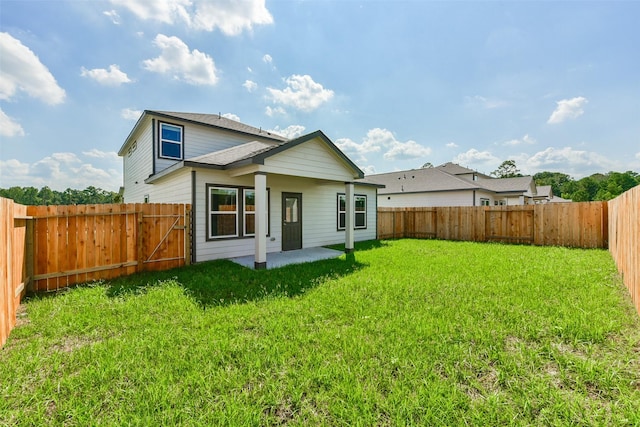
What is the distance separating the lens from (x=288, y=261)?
802 centimetres

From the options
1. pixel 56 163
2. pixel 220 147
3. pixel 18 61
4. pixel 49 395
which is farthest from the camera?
pixel 56 163

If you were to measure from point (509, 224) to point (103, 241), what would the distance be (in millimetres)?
15280

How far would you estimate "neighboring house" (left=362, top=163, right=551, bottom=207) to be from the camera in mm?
19683

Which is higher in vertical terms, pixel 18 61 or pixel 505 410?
pixel 18 61

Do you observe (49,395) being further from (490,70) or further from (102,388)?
(490,70)

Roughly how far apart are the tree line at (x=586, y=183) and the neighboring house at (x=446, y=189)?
3546 cm

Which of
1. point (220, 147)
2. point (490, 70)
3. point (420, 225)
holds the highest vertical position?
point (490, 70)

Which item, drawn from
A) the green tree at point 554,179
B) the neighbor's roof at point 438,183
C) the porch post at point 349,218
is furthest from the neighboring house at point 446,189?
the green tree at point 554,179

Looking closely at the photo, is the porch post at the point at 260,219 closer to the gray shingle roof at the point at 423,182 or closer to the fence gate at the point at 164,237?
the fence gate at the point at 164,237

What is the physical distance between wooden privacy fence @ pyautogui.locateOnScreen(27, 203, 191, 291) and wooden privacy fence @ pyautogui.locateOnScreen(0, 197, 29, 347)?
710 mm

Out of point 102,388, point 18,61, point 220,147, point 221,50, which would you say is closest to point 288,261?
point 102,388

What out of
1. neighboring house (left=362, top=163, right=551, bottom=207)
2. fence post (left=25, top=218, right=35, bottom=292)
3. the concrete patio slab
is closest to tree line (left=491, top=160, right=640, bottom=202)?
neighboring house (left=362, top=163, right=551, bottom=207)

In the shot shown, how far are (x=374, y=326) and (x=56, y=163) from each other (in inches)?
1004

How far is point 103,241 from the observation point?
603 centimetres
